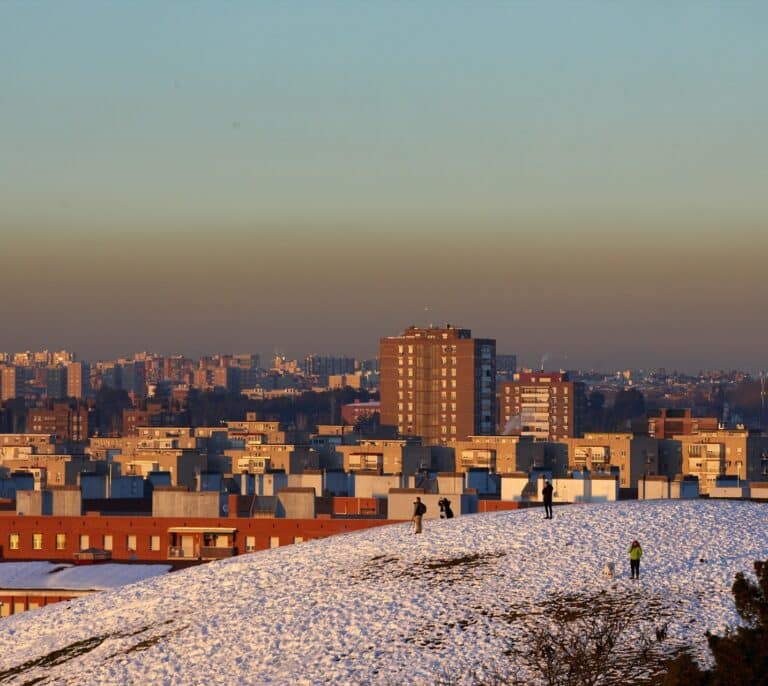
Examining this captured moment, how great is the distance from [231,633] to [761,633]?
78.6ft

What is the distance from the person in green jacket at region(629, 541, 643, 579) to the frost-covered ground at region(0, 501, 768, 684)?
1.12ft

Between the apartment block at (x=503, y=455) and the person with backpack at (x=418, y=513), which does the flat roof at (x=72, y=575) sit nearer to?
the person with backpack at (x=418, y=513)

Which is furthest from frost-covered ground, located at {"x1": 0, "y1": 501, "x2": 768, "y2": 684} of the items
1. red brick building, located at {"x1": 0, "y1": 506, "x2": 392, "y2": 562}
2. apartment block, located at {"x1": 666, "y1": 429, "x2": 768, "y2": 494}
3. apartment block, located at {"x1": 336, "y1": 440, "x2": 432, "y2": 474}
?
apartment block, located at {"x1": 666, "y1": 429, "x2": 768, "y2": 494}

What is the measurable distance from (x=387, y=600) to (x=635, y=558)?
299 inches

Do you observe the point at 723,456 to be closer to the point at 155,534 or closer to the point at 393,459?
the point at 393,459

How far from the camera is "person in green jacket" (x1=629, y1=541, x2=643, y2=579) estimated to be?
60688mm

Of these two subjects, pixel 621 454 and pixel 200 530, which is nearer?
pixel 200 530

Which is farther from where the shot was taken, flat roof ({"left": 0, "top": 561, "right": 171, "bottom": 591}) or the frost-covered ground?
flat roof ({"left": 0, "top": 561, "right": 171, "bottom": 591})

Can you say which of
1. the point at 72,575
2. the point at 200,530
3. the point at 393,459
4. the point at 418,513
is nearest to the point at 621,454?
the point at 393,459

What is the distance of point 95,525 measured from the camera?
99938mm

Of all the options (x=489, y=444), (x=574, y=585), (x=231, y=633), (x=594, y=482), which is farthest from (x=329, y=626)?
(x=489, y=444)

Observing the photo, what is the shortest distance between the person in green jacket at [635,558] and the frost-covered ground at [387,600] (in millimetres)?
342

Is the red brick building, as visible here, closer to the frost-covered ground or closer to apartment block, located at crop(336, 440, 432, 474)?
the frost-covered ground

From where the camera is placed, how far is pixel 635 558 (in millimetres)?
60938
